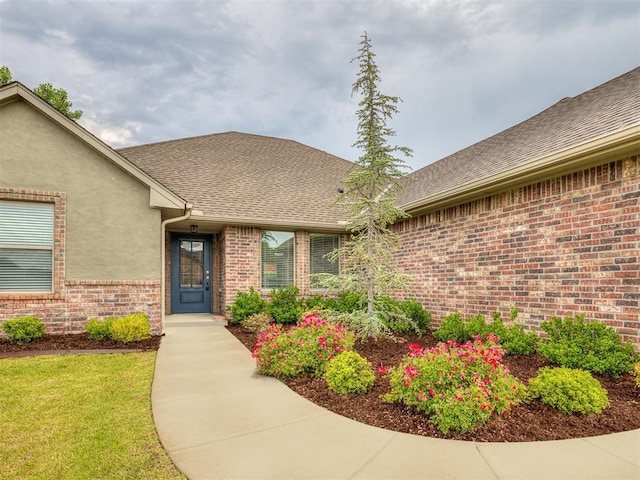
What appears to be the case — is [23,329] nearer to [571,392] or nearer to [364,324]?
[364,324]

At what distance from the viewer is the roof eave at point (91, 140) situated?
22.6 ft

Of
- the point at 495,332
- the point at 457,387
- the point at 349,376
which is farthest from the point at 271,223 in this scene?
the point at 457,387

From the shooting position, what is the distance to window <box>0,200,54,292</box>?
22.8 ft

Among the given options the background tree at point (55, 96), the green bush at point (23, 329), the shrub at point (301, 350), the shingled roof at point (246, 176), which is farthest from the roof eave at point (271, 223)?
the background tree at point (55, 96)

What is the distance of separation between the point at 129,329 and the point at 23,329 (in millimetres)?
1800

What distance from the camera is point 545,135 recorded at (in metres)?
7.17

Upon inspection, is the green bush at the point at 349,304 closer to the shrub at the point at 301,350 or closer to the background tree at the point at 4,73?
the shrub at the point at 301,350

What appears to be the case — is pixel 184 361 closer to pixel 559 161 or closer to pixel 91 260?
pixel 91 260

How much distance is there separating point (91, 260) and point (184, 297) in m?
4.16

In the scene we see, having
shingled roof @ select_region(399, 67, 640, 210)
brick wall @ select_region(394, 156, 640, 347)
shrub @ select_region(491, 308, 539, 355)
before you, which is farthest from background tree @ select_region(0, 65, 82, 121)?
shrub @ select_region(491, 308, 539, 355)

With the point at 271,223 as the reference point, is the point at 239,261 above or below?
below

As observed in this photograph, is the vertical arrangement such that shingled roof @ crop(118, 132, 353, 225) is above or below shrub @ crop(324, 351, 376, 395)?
above

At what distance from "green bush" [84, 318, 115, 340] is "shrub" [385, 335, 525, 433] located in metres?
5.83

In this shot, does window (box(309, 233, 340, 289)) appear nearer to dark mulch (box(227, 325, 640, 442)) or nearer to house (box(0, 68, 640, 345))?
house (box(0, 68, 640, 345))
